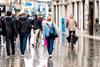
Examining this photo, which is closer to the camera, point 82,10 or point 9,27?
point 9,27

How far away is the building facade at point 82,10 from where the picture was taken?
46.1 meters

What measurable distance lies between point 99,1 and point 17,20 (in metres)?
24.5

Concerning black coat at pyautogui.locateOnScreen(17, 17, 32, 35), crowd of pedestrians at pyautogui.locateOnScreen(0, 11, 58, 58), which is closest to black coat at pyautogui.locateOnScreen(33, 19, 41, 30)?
crowd of pedestrians at pyautogui.locateOnScreen(0, 11, 58, 58)

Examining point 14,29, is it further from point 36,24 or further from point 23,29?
point 36,24

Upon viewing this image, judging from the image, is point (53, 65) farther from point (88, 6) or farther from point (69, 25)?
point (88, 6)

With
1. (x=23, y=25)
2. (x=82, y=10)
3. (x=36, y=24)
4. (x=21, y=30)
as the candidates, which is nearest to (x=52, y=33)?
(x=21, y=30)

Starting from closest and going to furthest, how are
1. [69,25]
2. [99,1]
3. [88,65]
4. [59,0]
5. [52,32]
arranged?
[88,65], [52,32], [69,25], [99,1], [59,0]

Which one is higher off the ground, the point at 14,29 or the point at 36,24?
the point at 36,24

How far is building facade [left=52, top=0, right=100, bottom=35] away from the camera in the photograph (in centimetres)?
4609

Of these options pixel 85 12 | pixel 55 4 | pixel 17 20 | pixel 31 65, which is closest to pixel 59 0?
pixel 55 4

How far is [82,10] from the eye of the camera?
2037 inches

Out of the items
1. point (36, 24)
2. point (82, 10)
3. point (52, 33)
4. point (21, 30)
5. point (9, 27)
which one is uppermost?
point (82, 10)

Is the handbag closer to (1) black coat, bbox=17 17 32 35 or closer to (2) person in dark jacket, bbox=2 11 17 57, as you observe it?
(1) black coat, bbox=17 17 32 35

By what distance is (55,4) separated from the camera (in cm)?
6912
